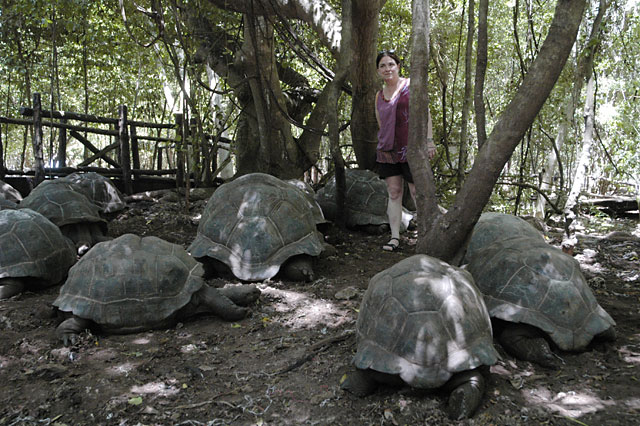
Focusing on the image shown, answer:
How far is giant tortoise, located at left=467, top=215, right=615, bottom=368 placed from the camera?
303 centimetres

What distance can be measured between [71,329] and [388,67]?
3.91 m

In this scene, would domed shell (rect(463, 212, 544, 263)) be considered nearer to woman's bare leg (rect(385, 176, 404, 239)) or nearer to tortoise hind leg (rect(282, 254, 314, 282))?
woman's bare leg (rect(385, 176, 404, 239))

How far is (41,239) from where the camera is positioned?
15.5 ft

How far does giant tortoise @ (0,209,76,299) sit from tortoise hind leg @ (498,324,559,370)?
4130mm

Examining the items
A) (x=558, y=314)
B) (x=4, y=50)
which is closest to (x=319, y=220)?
(x=558, y=314)

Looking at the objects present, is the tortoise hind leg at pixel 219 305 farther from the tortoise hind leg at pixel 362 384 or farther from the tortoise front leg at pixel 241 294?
the tortoise hind leg at pixel 362 384

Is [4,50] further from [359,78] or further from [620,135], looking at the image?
[620,135]

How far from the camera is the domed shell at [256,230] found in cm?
471

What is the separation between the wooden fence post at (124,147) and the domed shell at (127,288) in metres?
6.53

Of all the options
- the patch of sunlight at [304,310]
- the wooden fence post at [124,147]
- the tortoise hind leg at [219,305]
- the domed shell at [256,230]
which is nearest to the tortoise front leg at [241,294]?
the tortoise hind leg at [219,305]

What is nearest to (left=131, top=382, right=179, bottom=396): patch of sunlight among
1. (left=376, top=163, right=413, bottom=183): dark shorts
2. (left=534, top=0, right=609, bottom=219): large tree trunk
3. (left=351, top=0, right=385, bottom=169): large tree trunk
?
(left=376, top=163, right=413, bottom=183): dark shorts

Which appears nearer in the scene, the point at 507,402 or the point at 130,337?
the point at 507,402

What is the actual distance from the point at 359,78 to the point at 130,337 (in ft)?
16.3

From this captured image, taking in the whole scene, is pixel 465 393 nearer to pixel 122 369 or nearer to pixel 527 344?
pixel 527 344
